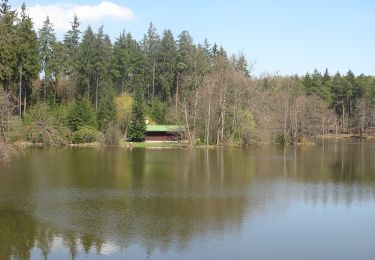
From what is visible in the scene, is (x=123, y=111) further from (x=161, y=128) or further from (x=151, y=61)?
(x=151, y=61)

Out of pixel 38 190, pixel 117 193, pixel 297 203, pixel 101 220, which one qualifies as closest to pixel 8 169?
pixel 38 190

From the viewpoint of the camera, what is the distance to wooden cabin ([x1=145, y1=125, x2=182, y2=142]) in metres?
74.8

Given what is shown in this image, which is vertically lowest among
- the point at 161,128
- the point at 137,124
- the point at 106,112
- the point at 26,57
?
the point at 161,128

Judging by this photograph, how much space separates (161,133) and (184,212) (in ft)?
176

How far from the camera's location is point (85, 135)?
68250 millimetres

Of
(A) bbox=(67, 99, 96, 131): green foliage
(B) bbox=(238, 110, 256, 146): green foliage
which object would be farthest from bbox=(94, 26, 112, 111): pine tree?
(B) bbox=(238, 110, 256, 146): green foliage

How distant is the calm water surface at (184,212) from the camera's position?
55.3 feet

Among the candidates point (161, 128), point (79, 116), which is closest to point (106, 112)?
point (79, 116)

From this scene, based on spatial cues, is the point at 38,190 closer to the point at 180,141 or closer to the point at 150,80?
the point at 180,141

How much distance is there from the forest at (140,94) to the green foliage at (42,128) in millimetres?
139

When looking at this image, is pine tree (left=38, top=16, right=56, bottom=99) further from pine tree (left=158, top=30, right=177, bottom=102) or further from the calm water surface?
the calm water surface

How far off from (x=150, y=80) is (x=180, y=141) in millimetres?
28579

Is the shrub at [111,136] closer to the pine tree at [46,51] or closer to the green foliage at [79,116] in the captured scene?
the green foliage at [79,116]

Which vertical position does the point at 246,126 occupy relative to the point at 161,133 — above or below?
above
